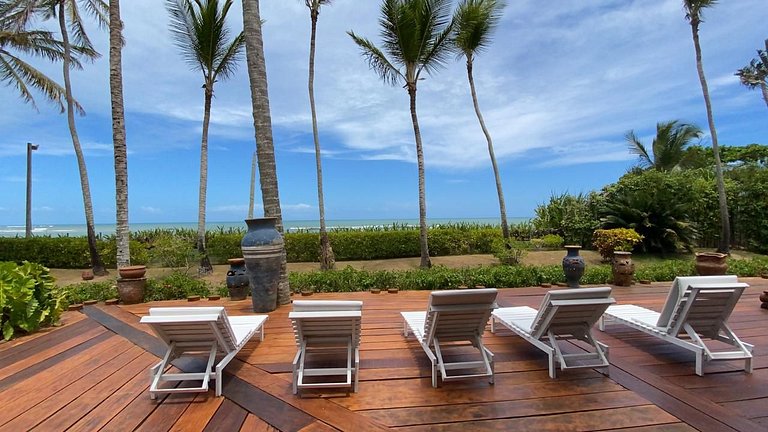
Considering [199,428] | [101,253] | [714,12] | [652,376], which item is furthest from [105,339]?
[714,12]

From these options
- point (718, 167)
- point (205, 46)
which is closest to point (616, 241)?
point (718, 167)

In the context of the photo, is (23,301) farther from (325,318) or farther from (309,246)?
(309,246)

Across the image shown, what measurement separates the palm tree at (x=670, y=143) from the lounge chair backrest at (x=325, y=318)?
2063cm

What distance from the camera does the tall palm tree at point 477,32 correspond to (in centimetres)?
980

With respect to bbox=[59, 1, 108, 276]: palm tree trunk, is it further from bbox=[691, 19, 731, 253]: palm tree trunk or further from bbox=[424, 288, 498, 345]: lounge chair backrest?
bbox=[691, 19, 731, 253]: palm tree trunk

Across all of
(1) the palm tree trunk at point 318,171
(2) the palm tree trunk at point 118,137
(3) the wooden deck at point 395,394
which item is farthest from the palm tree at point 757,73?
(2) the palm tree trunk at point 118,137

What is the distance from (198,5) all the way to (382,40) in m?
5.04

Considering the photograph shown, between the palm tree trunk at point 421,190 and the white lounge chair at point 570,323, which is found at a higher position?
the palm tree trunk at point 421,190

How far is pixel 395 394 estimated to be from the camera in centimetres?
246

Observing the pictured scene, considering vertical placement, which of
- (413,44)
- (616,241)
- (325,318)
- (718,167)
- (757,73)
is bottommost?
(616,241)

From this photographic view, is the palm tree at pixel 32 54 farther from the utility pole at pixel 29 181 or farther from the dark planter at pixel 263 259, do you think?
the dark planter at pixel 263 259

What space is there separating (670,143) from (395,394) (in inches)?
846

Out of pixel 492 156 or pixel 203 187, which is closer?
pixel 203 187

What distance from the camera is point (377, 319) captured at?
14.2ft
